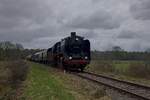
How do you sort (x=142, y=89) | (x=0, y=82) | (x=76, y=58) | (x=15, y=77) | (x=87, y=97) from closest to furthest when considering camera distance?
1. (x=87, y=97)
2. (x=142, y=89)
3. (x=0, y=82)
4. (x=15, y=77)
5. (x=76, y=58)

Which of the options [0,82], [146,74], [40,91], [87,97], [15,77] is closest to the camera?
[87,97]

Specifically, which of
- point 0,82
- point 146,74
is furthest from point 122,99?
point 146,74

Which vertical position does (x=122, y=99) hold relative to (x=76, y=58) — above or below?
below

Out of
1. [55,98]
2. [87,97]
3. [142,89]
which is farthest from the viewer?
[142,89]

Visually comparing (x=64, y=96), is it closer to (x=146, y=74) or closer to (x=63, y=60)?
(x=146, y=74)

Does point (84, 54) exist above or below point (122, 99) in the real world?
above

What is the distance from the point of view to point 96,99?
1619cm

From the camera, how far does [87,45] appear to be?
125ft

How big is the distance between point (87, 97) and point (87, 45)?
70.9ft

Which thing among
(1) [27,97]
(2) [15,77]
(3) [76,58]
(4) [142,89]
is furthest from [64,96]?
(3) [76,58]

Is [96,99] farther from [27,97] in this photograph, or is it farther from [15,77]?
[15,77]

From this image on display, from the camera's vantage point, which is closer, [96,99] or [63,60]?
[96,99]

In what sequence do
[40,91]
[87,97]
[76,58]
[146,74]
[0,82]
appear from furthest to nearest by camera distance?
1. [76,58]
2. [146,74]
3. [0,82]
4. [40,91]
5. [87,97]

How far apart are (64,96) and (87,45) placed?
877 inches
